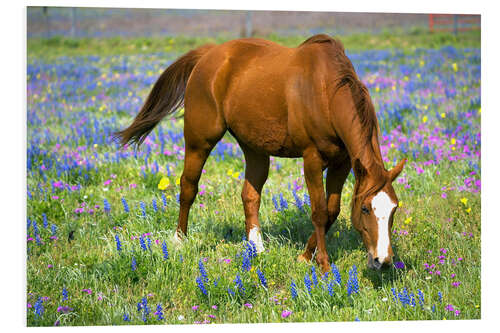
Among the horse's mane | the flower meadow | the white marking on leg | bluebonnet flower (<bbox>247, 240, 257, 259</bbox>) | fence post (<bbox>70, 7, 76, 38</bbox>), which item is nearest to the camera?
the horse's mane

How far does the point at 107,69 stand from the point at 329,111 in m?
6.17

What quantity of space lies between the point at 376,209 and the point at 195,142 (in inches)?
77.0

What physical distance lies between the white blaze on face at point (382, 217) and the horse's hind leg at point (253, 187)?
62.1 inches

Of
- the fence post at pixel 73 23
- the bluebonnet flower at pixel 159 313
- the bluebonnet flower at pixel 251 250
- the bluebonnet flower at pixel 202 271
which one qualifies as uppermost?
the fence post at pixel 73 23

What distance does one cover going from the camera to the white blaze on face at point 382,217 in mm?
3824

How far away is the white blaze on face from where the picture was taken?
382cm

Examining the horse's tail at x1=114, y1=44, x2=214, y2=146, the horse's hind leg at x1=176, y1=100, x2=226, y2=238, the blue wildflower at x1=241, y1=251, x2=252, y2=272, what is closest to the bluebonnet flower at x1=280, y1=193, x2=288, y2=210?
the horse's hind leg at x1=176, y1=100, x2=226, y2=238

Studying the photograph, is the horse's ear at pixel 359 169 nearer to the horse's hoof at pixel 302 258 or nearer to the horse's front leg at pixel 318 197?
the horse's front leg at pixel 318 197

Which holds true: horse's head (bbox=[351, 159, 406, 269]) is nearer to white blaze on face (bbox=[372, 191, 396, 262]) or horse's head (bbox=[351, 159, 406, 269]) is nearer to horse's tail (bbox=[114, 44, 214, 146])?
white blaze on face (bbox=[372, 191, 396, 262])

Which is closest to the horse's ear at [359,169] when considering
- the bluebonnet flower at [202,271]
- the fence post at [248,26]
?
the bluebonnet flower at [202,271]

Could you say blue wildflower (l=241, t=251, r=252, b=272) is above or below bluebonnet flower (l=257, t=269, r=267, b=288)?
above

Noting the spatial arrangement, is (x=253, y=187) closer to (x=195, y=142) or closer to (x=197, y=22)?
(x=195, y=142)

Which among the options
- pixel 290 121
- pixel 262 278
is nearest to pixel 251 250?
pixel 262 278
